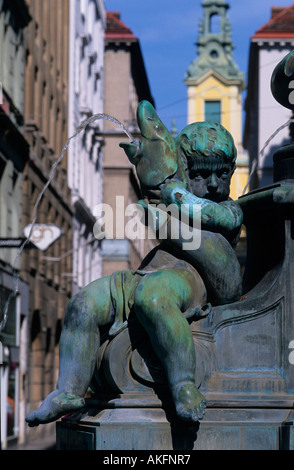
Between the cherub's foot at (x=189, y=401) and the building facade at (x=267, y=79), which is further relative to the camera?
the building facade at (x=267, y=79)

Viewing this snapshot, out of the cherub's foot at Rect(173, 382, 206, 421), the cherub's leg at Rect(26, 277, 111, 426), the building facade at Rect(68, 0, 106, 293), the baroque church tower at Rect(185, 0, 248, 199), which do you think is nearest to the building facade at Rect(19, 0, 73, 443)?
the building facade at Rect(68, 0, 106, 293)

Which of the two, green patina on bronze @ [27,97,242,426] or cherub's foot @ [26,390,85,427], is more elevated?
green patina on bronze @ [27,97,242,426]

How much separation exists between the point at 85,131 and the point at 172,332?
48.0 metres

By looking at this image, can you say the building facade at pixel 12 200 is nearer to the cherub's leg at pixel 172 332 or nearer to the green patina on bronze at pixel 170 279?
the green patina on bronze at pixel 170 279

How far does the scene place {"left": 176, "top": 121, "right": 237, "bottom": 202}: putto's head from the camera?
5.73 metres

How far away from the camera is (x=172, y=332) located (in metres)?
5.33

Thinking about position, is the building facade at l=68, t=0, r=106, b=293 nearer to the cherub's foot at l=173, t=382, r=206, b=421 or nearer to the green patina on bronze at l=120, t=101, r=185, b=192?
the green patina on bronze at l=120, t=101, r=185, b=192

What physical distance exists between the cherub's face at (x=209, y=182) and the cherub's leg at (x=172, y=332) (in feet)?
1.66

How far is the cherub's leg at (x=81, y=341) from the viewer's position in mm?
5562

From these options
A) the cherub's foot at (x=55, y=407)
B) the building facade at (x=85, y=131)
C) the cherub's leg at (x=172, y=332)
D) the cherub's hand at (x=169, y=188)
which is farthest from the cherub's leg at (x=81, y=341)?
the building facade at (x=85, y=131)

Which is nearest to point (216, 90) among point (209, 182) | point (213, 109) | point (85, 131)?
point (213, 109)

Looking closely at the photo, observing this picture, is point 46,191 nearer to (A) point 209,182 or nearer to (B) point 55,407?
(A) point 209,182

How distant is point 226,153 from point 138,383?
1.13m

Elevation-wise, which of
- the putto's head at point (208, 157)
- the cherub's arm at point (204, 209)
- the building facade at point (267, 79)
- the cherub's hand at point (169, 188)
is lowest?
the cherub's arm at point (204, 209)
